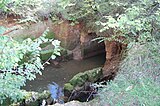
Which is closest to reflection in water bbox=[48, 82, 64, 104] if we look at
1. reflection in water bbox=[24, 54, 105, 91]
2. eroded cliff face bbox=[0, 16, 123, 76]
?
reflection in water bbox=[24, 54, 105, 91]

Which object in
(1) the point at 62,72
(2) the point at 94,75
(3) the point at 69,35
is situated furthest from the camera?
(3) the point at 69,35

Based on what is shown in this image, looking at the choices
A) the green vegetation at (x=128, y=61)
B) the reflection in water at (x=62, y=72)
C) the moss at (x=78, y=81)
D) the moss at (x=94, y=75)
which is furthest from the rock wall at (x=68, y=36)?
the green vegetation at (x=128, y=61)

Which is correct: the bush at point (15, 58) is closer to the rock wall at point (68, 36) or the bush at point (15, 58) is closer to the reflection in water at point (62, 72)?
the reflection in water at point (62, 72)

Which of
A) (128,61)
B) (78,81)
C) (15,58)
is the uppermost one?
(15,58)

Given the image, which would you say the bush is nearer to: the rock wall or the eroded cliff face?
the eroded cliff face

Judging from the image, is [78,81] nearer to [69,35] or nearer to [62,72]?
[62,72]

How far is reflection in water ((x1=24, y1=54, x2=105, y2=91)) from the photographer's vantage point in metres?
8.43

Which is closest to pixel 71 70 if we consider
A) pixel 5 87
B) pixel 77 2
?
pixel 77 2

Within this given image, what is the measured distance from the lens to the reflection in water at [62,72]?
8430 millimetres

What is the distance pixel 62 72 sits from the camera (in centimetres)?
934

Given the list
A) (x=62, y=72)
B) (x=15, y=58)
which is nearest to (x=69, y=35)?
(x=62, y=72)

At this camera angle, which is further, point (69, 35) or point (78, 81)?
point (69, 35)

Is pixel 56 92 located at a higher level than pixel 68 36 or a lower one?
lower

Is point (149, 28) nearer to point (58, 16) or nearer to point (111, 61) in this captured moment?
point (111, 61)
